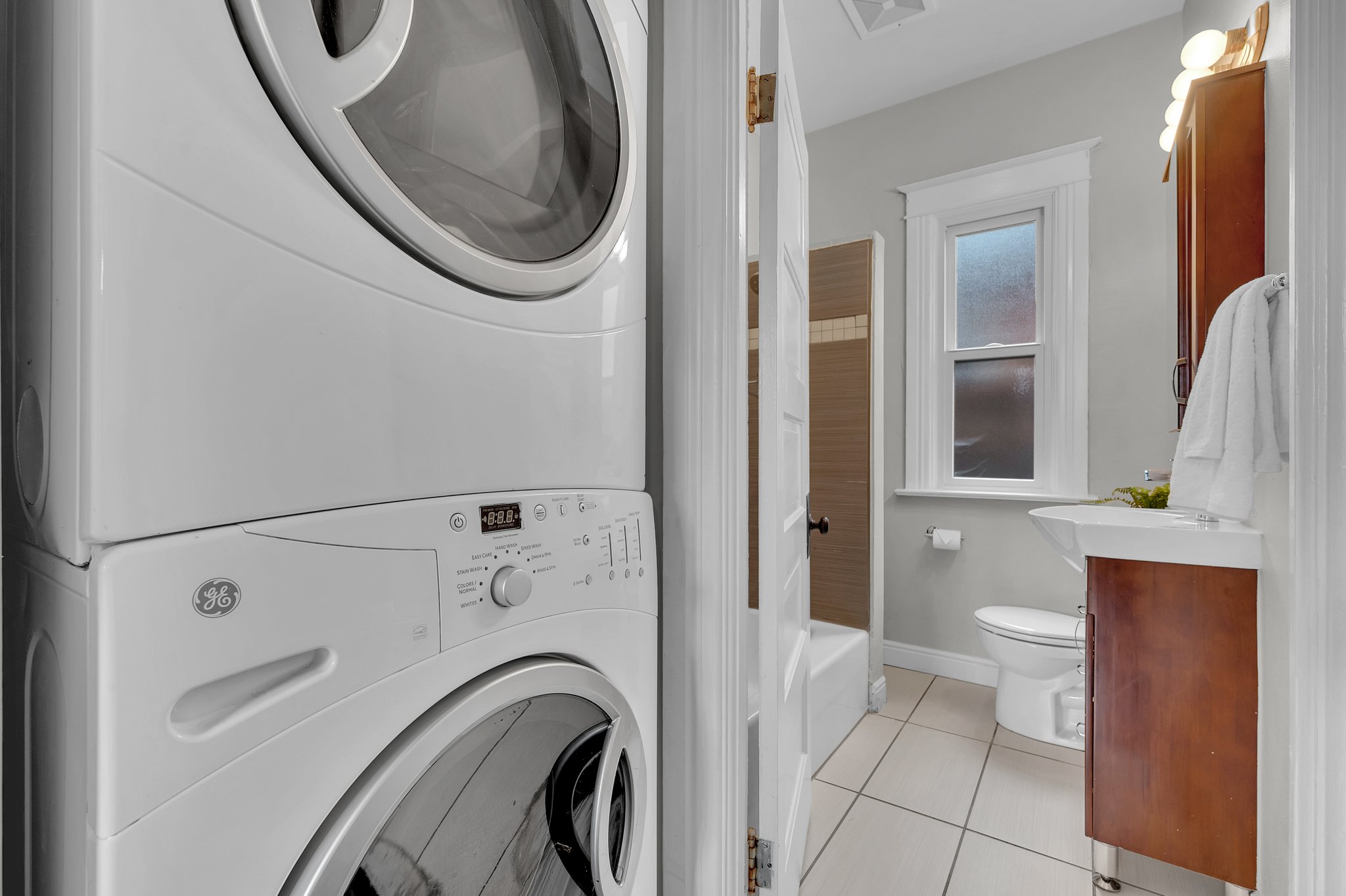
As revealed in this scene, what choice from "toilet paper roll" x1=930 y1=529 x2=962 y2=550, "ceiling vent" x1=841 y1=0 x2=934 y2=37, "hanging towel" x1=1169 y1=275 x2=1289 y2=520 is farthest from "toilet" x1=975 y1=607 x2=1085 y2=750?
"ceiling vent" x1=841 y1=0 x2=934 y2=37

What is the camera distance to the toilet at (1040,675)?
6.57ft

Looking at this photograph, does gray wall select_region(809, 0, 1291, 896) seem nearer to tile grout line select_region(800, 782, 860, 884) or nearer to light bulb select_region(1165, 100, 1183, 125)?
light bulb select_region(1165, 100, 1183, 125)

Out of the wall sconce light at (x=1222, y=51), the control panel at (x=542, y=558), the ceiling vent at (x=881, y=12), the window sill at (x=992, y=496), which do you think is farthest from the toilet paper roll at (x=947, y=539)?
the control panel at (x=542, y=558)

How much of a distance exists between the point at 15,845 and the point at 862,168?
Result: 3.30m

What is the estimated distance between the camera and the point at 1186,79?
1.64 meters

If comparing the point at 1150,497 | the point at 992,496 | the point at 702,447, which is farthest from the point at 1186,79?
the point at 702,447

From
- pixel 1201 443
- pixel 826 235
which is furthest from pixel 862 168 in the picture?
pixel 1201 443

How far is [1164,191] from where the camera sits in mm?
2270

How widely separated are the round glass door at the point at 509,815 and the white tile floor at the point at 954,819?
103 centimetres

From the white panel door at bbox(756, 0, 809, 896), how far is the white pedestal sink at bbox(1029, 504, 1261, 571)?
68 cm

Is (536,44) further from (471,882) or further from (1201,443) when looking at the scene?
(1201,443)

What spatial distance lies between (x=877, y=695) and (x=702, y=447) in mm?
1898

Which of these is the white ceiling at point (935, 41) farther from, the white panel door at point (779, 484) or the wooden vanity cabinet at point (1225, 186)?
the white panel door at point (779, 484)

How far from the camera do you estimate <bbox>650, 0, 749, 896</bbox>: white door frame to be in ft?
3.05
